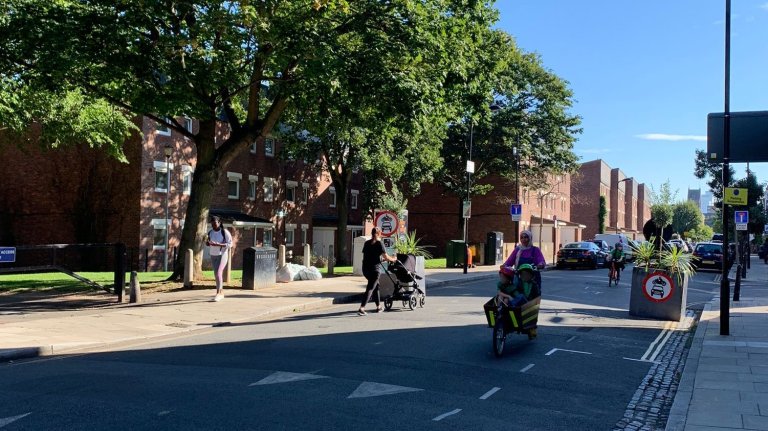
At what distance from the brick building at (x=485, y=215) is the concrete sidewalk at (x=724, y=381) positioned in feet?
122

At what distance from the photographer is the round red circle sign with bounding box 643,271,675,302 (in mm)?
13906

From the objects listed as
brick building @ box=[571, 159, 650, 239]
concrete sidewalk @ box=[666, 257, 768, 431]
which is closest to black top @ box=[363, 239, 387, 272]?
concrete sidewalk @ box=[666, 257, 768, 431]

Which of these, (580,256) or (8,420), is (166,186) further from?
(8,420)

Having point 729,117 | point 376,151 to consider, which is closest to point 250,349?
point 729,117

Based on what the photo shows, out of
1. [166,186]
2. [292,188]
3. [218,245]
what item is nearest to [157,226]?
[166,186]

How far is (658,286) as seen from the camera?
46.2ft

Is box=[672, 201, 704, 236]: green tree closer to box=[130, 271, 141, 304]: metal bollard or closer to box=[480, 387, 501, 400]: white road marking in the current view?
box=[130, 271, 141, 304]: metal bollard

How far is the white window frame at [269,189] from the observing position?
4019 cm

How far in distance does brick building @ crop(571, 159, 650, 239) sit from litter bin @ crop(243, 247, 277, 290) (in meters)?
50.7

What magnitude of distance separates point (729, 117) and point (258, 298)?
11.1 metres

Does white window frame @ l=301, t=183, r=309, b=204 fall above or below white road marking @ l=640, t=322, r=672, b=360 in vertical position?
above

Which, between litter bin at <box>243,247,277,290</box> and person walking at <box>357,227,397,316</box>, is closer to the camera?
person walking at <box>357,227,397,316</box>

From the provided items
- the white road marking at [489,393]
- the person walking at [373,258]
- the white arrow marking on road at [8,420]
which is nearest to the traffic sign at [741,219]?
the person walking at [373,258]

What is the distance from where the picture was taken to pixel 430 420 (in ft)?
19.3
